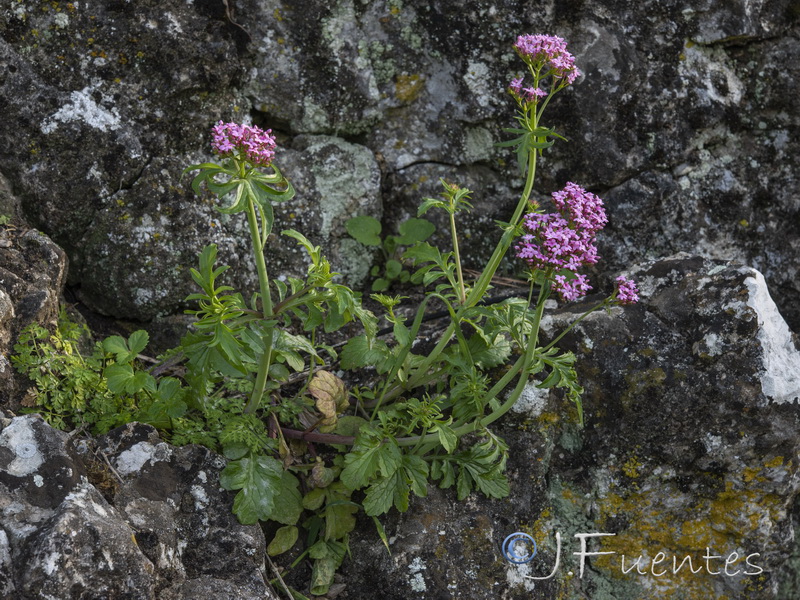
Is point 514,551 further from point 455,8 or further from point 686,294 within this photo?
point 455,8

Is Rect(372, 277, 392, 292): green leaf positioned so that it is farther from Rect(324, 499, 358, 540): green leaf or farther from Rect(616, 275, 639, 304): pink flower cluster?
Rect(616, 275, 639, 304): pink flower cluster

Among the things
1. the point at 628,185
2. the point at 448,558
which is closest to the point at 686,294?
the point at 628,185

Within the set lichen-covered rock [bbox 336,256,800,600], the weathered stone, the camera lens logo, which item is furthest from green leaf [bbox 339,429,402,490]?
the weathered stone

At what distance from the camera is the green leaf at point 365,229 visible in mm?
3994

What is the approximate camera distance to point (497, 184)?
4125 millimetres

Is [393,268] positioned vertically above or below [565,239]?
below

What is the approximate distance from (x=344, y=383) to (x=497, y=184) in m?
1.46

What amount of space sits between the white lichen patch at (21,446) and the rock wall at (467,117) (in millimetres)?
1135

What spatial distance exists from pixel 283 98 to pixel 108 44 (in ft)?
2.88

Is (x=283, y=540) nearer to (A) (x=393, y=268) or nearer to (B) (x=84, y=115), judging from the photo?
(A) (x=393, y=268)

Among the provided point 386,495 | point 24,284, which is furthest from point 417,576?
point 24,284

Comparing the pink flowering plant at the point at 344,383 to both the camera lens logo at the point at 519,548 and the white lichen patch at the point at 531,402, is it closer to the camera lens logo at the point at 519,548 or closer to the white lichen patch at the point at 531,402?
the white lichen patch at the point at 531,402

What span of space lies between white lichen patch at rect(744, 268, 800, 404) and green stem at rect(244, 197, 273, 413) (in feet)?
6.98

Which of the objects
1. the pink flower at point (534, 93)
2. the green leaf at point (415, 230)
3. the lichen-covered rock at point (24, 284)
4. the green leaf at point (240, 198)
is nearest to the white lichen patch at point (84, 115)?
the lichen-covered rock at point (24, 284)
